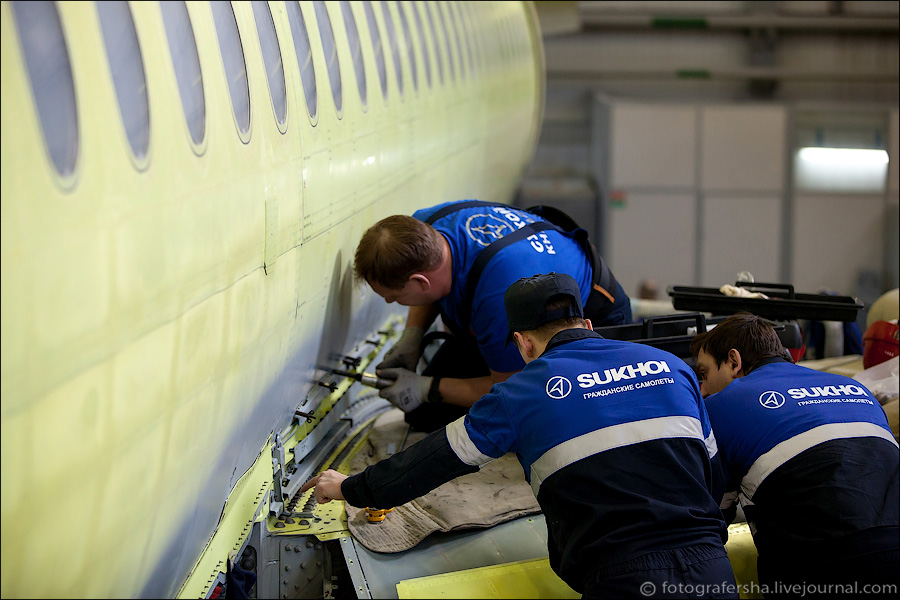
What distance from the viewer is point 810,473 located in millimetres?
2164

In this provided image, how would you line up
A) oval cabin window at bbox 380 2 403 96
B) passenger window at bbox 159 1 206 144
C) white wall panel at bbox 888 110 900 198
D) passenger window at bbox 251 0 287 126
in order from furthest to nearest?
white wall panel at bbox 888 110 900 198
oval cabin window at bbox 380 2 403 96
passenger window at bbox 251 0 287 126
passenger window at bbox 159 1 206 144

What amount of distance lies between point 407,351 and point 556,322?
1.32 meters

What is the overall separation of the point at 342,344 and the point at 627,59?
917 cm

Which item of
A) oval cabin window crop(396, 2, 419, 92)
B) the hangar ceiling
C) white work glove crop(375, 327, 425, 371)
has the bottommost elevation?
white work glove crop(375, 327, 425, 371)

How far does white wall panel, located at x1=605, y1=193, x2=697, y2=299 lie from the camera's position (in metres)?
10.2

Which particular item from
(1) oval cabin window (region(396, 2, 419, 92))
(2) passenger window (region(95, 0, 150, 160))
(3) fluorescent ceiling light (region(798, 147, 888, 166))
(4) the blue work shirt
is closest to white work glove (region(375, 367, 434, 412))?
(4) the blue work shirt

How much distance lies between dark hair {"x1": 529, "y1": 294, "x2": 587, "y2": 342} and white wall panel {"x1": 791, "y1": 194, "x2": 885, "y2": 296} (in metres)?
8.63

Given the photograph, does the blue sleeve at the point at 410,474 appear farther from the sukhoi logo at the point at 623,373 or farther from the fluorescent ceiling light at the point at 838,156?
the fluorescent ceiling light at the point at 838,156

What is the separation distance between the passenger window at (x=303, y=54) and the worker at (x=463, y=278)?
22.4 inches

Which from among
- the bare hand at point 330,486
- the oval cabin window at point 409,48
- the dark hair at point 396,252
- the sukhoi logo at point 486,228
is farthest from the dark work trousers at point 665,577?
the oval cabin window at point 409,48

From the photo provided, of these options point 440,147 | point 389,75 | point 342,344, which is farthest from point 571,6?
point 342,344

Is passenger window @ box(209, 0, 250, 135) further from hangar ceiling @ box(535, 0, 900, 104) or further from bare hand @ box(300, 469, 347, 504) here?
hangar ceiling @ box(535, 0, 900, 104)

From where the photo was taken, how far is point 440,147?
13.9 feet

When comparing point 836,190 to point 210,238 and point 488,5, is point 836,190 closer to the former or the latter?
point 488,5
